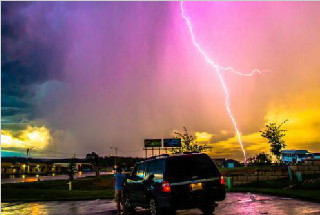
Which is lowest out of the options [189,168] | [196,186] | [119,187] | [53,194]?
[53,194]

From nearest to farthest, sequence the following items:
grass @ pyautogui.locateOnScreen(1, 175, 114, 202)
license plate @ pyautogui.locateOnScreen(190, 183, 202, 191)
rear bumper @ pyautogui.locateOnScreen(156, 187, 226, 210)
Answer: rear bumper @ pyautogui.locateOnScreen(156, 187, 226, 210) < license plate @ pyautogui.locateOnScreen(190, 183, 202, 191) < grass @ pyautogui.locateOnScreen(1, 175, 114, 202)

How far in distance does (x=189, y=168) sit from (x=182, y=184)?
0.58 meters

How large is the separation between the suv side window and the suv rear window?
0.88ft

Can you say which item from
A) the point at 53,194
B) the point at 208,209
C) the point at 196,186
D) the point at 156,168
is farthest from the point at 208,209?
the point at 53,194

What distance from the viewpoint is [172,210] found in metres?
10.5

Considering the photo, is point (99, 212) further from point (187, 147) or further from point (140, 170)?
point (187, 147)

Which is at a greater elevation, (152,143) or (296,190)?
(152,143)

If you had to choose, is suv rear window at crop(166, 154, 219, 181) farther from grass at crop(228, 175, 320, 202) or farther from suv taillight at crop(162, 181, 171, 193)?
grass at crop(228, 175, 320, 202)

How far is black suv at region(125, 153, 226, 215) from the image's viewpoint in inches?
404

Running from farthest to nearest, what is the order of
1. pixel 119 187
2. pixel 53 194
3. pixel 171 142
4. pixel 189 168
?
pixel 171 142, pixel 53 194, pixel 119 187, pixel 189 168

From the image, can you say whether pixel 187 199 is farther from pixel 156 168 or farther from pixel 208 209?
pixel 208 209

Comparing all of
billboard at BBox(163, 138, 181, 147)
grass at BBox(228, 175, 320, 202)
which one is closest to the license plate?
grass at BBox(228, 175, 320, 202)

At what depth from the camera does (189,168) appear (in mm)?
10664

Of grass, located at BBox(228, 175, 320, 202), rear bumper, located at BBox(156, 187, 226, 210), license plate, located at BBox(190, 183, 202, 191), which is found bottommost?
grass, located at BBox(228, 175, 320, 202)
